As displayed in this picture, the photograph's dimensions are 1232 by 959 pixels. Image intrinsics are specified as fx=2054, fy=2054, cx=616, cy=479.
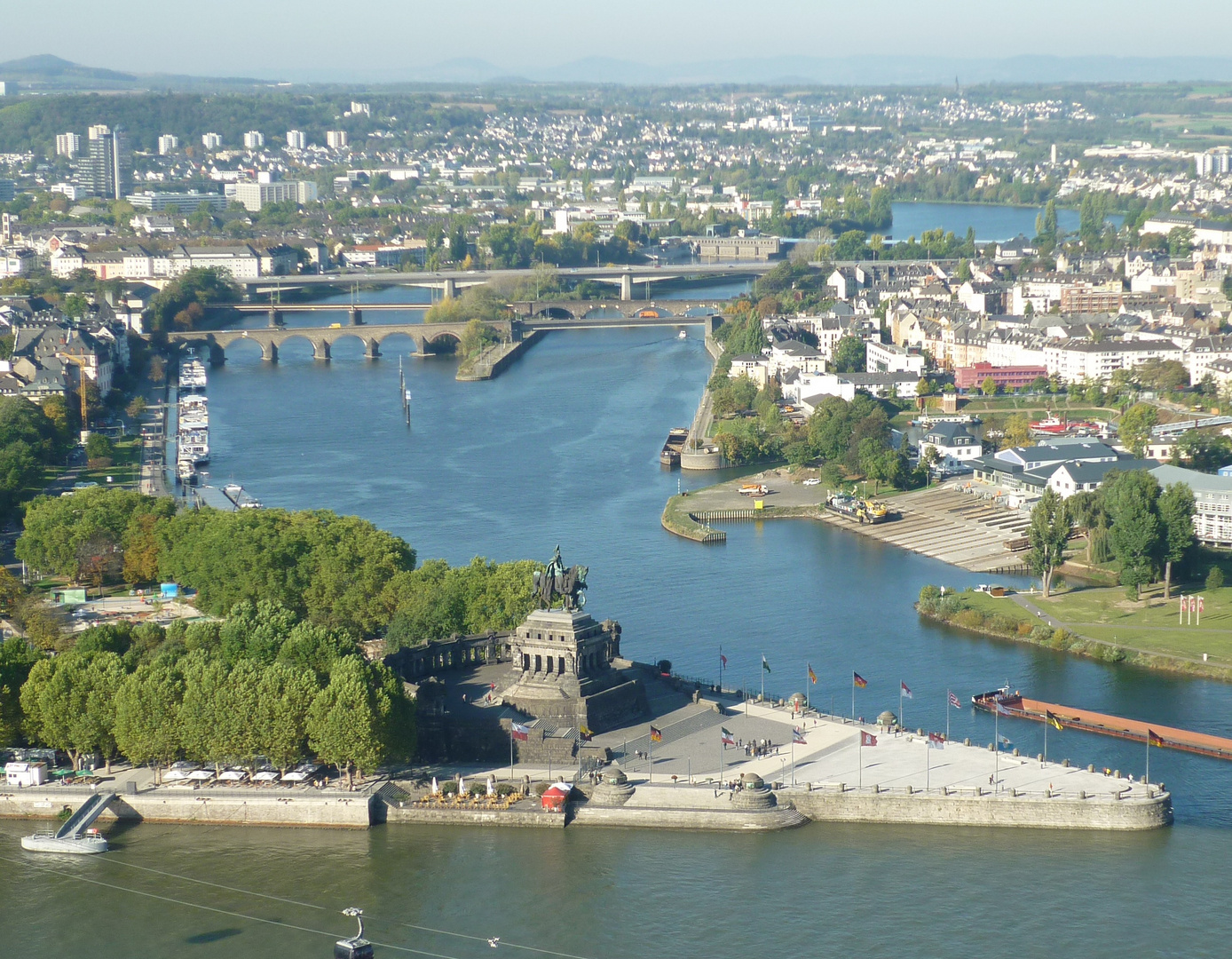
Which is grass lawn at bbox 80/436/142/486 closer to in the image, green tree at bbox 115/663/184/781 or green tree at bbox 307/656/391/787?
green tree at bbox 115/663/184/781

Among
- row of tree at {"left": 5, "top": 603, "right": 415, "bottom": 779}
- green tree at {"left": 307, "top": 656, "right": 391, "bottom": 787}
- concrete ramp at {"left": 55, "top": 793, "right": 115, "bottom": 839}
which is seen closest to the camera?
concrete ramp at {"left": 55, "top": 793, "right": 115, "bottom": 839}

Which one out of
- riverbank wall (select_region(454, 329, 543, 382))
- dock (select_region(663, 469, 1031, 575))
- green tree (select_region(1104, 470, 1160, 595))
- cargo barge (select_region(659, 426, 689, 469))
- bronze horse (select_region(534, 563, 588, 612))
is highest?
bronze horse (select_region(534, 563, 588, 612))

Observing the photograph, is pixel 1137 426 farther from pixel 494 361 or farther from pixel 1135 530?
pixel 494 361

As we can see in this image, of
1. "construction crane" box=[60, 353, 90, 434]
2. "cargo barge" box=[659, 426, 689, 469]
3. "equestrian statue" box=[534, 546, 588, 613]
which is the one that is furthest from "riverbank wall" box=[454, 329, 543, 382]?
"equestrian statue" box=[534, 546, 588, 613]

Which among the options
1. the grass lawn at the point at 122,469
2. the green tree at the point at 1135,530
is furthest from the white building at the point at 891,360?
the green tree at the point at 1135,530

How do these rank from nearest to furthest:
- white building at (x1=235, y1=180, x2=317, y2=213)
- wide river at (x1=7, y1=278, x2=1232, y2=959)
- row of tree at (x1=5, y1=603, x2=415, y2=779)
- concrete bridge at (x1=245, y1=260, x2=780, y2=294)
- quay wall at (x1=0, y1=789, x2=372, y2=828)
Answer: wide river at (x1=7, y1=278, x2=1232, y2=959) → quay wall at (x1=0, y1=789, x2=372, y2=828) → row of tree at (x1=5, y1=603, x2=415, y2=779) → concrete bridge at (x1=245, y1=260, x2=780, y2=294) → white building at (x1=235, y1=180, x2=317, y2=213)

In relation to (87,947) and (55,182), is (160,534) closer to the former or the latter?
(87,947)
